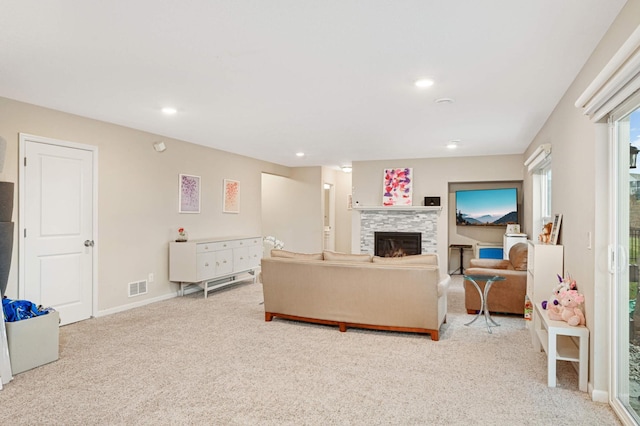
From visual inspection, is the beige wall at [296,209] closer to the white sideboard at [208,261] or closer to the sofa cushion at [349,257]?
the white sideboard at [208,261]

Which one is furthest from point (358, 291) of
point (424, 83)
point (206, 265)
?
point (206, 265)

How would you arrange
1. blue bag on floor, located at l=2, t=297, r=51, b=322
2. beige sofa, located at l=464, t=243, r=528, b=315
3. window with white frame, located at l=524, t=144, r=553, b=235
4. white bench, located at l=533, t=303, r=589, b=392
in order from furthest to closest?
window with white frame, located at l=524, t=144, r=553, b=235 → beige sofa, located at l=464, t=243, r=528, b=315 → blue bag on floor, located at l=2, t=297, r=51, b=322 → white bench, located at l=533, t=303, r=589, b=392

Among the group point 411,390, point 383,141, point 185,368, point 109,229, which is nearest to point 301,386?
point 411,390

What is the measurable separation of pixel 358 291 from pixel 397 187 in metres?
4.40

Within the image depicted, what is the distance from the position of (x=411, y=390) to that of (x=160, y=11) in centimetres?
283

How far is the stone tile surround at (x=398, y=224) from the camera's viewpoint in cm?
796

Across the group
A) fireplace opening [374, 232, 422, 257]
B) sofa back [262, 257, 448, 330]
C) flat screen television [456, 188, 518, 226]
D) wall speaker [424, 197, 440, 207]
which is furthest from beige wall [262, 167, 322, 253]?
sofa back [262, 257, 448, 330]

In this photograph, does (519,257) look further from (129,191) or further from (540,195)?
(129,191)

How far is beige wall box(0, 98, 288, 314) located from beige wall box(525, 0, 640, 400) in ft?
16.0

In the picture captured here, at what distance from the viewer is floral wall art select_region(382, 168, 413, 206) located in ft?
26.5

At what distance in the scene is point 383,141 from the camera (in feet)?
20.5

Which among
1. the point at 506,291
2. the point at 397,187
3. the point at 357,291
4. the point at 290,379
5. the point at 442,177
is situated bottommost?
the point at 290,379

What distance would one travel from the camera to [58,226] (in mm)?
4371

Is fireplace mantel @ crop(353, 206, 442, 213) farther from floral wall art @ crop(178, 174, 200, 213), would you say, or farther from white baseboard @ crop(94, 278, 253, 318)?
floral wall art @ crop(178, 174, 200, 213)
